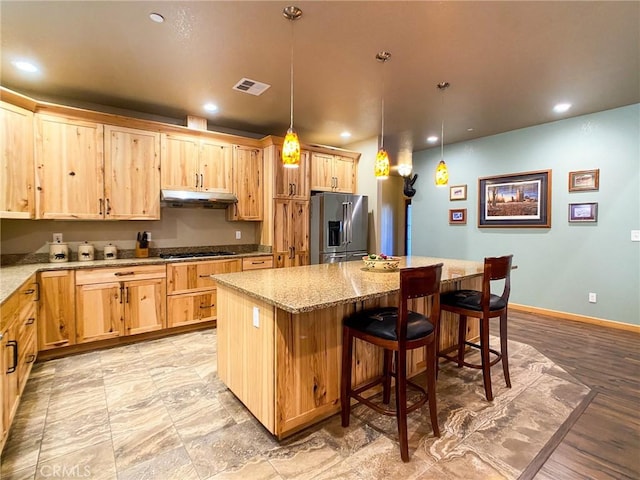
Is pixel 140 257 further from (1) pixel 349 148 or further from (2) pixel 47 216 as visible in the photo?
(1) pixel 349 148

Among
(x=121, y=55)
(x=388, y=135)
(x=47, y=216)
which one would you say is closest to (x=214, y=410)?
(x=47, y=216)

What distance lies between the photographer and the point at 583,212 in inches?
164

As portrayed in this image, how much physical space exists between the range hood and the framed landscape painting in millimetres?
3935

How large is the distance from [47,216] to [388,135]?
4.45m

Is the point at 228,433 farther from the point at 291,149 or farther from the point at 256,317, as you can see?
the point at 291,149

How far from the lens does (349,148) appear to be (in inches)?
220

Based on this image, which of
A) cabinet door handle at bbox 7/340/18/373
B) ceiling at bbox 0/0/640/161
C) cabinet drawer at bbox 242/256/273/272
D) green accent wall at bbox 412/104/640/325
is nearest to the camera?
cabinet door handle at bbox 7/340/18/373

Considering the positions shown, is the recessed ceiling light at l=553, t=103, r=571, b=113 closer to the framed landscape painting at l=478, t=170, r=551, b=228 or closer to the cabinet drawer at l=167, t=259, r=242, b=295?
the framed landscape painting at l=478, t=170, r=551, b=228

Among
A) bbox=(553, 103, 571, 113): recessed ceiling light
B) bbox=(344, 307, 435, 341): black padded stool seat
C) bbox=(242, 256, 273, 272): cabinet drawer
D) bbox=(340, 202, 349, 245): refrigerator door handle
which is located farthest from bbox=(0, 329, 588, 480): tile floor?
bbox=(553, 103, 571, 113): recessed ceiling light

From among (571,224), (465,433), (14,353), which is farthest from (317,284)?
(571,224)

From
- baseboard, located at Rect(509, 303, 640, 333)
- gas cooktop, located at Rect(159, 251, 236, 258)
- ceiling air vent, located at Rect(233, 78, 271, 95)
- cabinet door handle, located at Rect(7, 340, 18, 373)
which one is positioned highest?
ceiling air vent, located at Rect(233, 78, 271, 95)

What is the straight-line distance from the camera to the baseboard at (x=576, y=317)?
386cm

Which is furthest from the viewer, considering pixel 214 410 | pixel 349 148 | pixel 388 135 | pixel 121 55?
pixel 349 148

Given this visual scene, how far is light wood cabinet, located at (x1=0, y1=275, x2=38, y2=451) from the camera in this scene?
174cm
